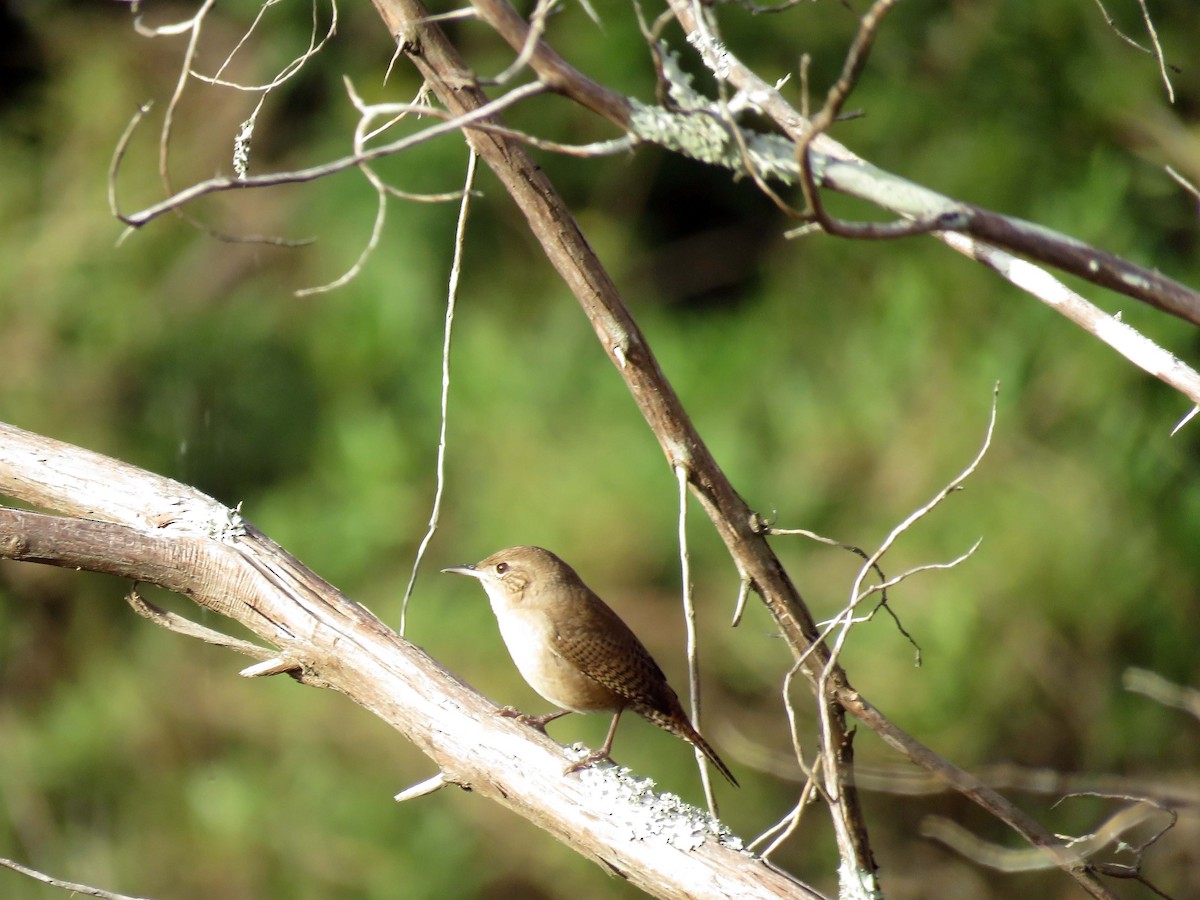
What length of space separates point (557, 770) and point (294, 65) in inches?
59.8

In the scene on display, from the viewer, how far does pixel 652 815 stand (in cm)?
250

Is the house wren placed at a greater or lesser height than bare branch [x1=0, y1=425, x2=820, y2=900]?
lesser

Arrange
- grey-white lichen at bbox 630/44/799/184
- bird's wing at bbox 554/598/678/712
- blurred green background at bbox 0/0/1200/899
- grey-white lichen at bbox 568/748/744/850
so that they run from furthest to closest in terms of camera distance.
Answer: blurred green background at bbox 0/0/1200/899 → bird's wing at bbox 554/598/678/712 → grey-white lichen at bbox 568/748/744/850 → grey-white lichen at bbox 630/44/799/184

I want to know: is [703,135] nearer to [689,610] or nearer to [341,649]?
[689,610]

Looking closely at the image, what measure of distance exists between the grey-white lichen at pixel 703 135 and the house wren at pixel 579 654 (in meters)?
2.09

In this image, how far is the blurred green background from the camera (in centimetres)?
659

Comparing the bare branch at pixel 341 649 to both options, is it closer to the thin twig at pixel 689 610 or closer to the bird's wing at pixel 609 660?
the thin twig at pixel 689 610

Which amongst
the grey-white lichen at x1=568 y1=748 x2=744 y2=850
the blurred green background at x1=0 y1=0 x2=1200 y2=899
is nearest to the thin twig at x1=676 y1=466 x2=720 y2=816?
the grey-white lichen at x1=568 y1=748 x2=744 y2=850

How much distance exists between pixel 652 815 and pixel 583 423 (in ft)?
Answer: 19.0

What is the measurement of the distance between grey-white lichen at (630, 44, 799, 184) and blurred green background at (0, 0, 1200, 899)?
2.22 m

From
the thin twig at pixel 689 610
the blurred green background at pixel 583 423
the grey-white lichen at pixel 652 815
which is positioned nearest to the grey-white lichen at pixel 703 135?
the thin twig at pixel 689 610

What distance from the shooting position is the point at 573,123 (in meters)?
9.81

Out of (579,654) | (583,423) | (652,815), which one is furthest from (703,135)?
(583,423)

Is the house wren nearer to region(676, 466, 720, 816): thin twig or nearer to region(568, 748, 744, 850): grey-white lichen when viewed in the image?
Result: region(676, 466, 720, 816): thin twig
